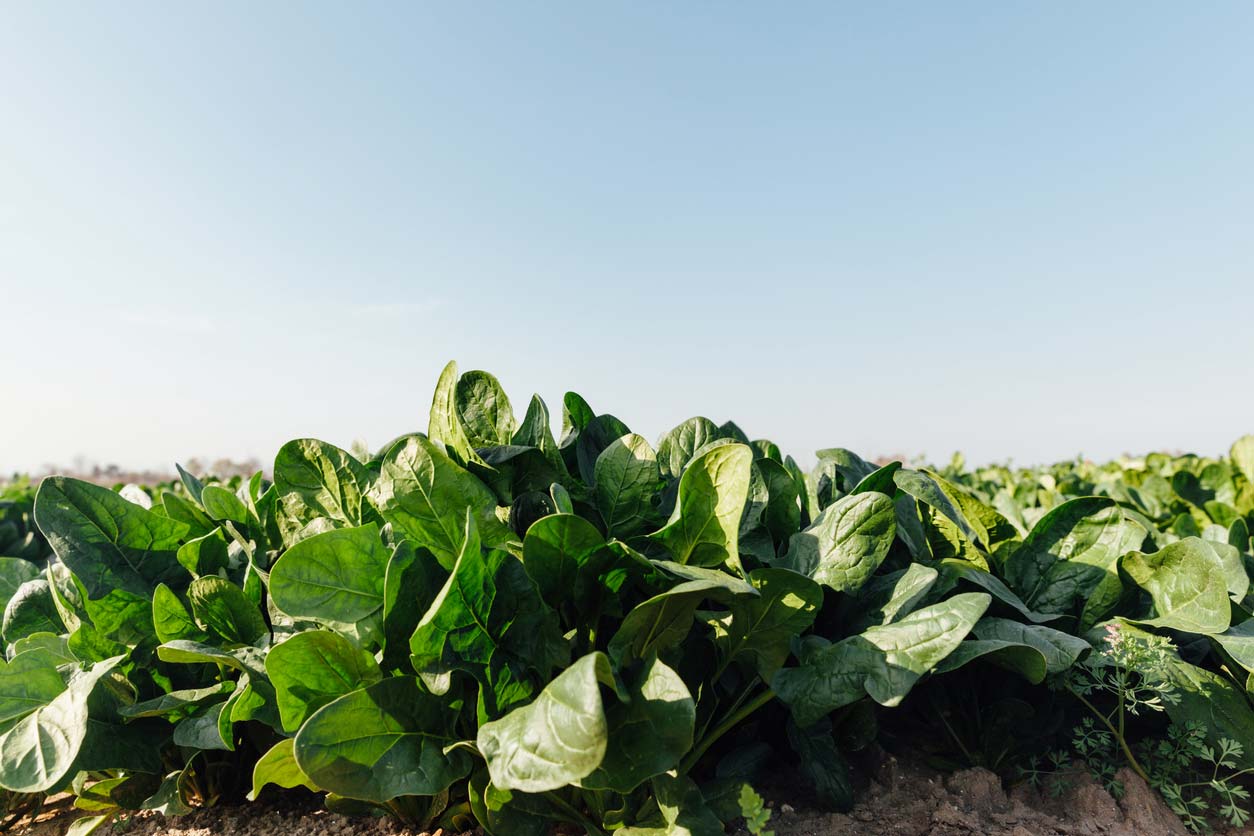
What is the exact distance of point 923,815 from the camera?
6.79 ft

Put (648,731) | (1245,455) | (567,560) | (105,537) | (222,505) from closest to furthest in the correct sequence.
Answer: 1. (648,731)
2. (567,560)
3. (105,537)
4. (222,505)
5. (1245,455)

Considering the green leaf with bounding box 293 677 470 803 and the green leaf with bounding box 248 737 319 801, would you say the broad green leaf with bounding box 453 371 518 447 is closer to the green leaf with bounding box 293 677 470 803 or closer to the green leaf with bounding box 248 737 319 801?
the green leaf with bounding box 293 677 470 803

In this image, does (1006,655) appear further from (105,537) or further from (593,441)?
(105,537)

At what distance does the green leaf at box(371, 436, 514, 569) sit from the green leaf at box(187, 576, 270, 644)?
557 millimetres

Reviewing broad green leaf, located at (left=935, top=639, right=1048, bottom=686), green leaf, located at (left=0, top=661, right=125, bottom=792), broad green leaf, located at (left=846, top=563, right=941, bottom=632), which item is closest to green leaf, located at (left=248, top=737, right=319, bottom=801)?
green leaf, located at (left=0, top=661, right=125, bottom=792)

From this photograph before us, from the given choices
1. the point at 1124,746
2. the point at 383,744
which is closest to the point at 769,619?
the point at 383,744

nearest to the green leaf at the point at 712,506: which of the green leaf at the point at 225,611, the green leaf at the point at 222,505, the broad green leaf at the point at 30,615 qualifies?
the green leaf at the point at 225,611

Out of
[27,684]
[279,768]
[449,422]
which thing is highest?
[449,422]

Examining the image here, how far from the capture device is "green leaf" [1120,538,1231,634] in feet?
6.88

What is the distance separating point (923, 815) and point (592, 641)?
99 centimetres

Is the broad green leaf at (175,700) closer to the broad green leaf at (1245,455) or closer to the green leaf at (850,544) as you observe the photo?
the green leaf at (850,544)

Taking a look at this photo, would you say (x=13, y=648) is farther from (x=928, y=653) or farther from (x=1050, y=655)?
(x=1050, y=655)

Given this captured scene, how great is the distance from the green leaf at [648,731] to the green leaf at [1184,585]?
136 cm

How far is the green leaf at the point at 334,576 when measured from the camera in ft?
5.61
